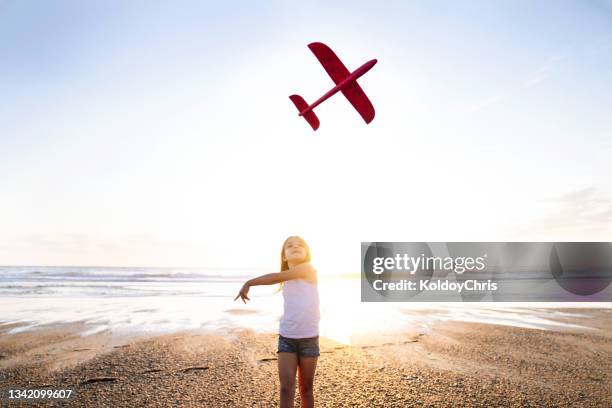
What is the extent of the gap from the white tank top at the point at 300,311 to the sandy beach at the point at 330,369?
1.44 metres

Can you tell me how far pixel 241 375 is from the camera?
561 cm

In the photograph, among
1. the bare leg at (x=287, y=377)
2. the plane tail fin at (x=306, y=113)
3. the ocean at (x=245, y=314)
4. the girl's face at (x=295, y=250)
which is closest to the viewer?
the bare leg at (x=287, y=377)

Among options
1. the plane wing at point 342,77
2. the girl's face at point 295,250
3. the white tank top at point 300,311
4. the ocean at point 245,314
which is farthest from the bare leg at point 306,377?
the plane wing at point 342,77

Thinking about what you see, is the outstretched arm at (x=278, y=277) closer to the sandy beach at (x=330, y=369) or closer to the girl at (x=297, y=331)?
the girl at (x=297, y=331)

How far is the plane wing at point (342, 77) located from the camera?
10094mm

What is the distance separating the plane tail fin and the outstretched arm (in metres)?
9.19

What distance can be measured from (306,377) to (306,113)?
31.8 ft

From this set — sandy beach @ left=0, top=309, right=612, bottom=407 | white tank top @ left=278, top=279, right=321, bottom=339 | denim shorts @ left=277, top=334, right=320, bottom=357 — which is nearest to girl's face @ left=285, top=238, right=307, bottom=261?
white tank top @ left=278, top=279, right=321, bottom=339

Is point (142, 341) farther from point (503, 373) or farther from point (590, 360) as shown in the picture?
point (590, 360)

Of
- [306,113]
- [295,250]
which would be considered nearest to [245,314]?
[306,113]

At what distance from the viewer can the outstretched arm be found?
3.46 m

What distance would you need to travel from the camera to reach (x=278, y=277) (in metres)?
3.58

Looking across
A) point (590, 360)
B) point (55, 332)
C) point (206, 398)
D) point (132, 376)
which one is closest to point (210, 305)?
point (55, 332)

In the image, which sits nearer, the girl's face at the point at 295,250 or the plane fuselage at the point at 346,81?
the girl's face at the point at 295,250
